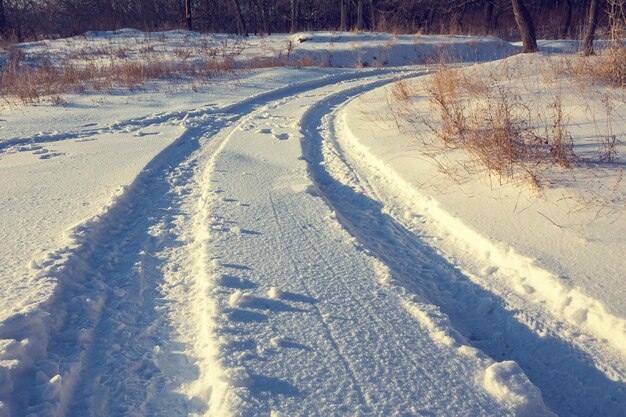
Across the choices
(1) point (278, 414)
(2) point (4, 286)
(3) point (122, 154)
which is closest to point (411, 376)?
(1) point (278, 414)

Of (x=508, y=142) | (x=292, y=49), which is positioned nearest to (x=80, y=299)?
(x=508, y=142)

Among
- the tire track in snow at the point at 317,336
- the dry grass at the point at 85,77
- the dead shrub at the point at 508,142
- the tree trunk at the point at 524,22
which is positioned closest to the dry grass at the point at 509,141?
the dead shrub at the point at 508,142

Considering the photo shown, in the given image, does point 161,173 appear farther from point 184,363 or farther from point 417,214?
point 184,363

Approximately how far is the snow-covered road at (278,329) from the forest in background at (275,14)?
26.2 meters

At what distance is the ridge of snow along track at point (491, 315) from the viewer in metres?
2.01

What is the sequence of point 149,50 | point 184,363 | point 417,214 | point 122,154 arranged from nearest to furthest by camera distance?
point 184,363 < point 417,214 < point 122,154 < point 149,50

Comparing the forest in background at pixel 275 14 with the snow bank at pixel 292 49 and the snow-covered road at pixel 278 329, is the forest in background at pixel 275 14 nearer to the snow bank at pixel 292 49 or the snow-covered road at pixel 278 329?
the snow bank at pixel 292 49

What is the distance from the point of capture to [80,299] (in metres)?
2.43

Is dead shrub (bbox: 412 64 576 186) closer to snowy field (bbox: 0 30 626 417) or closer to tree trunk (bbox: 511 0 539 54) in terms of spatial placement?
snowy field (bbox: 0 30 626 417)

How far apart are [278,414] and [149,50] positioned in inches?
646

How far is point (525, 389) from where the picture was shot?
1846 millimetres

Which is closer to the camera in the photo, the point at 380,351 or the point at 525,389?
the point at 525,389

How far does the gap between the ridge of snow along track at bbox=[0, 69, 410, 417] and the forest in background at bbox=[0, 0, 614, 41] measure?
2595 centimetres

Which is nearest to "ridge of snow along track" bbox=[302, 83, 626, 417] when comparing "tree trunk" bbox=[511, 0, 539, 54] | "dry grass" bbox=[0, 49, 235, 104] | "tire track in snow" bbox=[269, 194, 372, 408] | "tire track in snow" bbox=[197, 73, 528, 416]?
"tire track in snow" bbox=[197, 73, 528, 416]
